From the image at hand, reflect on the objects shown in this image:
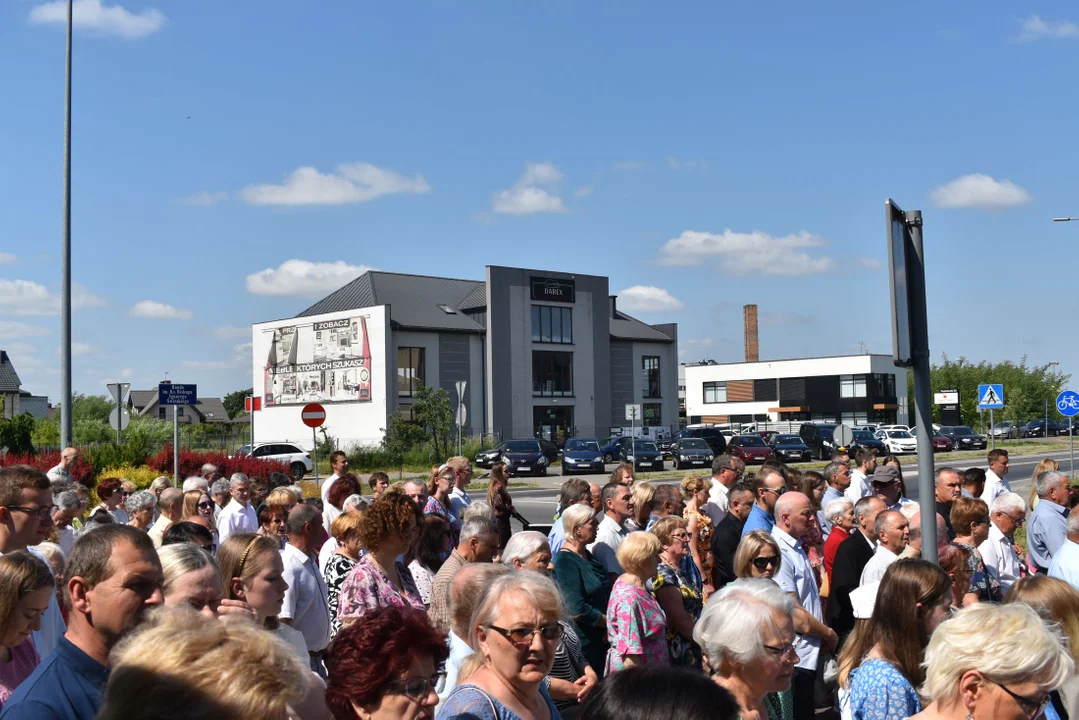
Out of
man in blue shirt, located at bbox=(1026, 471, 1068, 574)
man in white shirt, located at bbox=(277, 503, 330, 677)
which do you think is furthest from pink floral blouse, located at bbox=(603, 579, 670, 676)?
man in blue shirt, located at bbox=(1026, 471, 1068, 574)

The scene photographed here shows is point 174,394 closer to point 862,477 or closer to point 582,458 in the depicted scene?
point 862,477

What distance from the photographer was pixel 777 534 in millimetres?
6898

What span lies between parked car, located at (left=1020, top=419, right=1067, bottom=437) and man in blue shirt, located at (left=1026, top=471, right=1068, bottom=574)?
76.5m

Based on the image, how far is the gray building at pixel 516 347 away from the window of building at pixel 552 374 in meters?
0.07

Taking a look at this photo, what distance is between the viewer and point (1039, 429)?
78.9m

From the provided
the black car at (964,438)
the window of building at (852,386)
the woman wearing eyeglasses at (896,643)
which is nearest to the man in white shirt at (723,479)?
the woman wearing eyeglasses at (896,643)

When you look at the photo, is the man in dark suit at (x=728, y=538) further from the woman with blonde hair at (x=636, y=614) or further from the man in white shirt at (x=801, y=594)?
the woman with blonde hair at (x=636, y=614)

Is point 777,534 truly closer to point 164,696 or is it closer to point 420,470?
point 164,696

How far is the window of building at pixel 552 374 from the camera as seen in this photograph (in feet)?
206

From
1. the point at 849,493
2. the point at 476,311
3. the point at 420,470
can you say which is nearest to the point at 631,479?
the point at 849,493

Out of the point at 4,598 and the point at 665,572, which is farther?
the point at 665,572

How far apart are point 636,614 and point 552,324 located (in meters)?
58.7

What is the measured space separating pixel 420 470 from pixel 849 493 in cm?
3490

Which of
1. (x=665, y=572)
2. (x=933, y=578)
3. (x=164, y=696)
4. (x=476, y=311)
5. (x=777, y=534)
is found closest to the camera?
(x=164, y=696)
